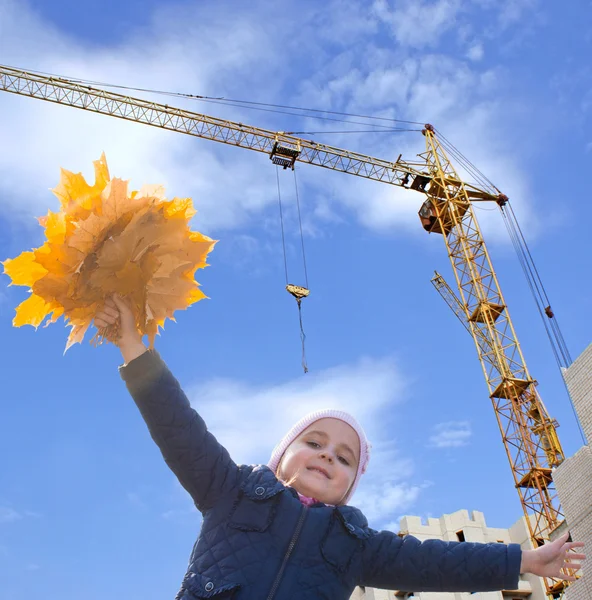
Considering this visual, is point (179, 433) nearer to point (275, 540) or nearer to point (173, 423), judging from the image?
point (173, 423)

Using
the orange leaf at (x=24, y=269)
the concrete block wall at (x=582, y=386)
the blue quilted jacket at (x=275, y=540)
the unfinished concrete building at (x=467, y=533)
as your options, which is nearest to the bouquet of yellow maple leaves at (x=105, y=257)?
the orange leaf at (x=24, y=269)

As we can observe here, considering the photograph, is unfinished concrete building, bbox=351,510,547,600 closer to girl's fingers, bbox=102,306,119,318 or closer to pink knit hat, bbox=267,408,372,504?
pink knit hat, bbox=267,408,372,504

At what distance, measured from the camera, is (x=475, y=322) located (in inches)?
1174

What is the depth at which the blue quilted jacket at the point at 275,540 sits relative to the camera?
293cm

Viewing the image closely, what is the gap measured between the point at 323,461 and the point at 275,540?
21.7 inches

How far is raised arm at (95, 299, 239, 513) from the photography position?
306 centimetres

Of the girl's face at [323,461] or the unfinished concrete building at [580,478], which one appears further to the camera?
the unfinished concrete building at [580,478]

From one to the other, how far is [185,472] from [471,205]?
31.2 meters

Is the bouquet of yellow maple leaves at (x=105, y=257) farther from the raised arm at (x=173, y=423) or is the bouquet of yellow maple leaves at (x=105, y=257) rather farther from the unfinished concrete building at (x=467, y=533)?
the unfinished concrete building at (x=467, y=533)

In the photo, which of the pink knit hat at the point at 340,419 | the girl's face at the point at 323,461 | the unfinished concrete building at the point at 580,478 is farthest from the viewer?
the unfinished concrete building at the point at 580,478

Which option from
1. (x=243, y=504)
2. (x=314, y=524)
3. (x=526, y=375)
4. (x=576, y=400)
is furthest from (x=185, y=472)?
(x=526, y=375)

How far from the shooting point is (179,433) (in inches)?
122

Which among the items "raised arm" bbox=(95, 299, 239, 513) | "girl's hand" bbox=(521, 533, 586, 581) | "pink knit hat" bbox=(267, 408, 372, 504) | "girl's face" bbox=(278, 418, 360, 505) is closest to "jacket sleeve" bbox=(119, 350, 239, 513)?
"raised arm" bbox=(95, 299, 239, 513)

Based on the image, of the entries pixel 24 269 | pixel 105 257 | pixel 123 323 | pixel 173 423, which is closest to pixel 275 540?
pixel 173 423
